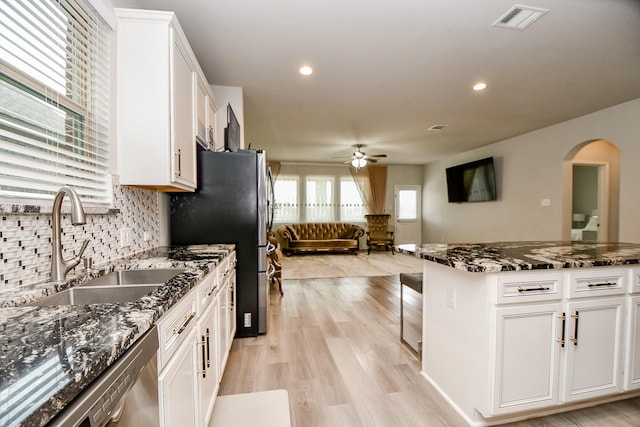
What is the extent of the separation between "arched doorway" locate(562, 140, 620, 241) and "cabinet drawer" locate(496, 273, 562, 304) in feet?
13.6

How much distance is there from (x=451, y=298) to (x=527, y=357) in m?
0.45

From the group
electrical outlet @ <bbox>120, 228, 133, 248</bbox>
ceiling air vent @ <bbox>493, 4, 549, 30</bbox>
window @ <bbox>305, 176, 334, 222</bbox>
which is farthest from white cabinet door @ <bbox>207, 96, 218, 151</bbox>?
window @ <bbox>305, 176, 334, 222</bbox>

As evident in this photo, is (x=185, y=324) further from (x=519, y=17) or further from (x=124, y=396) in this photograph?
(x=519, y=17)

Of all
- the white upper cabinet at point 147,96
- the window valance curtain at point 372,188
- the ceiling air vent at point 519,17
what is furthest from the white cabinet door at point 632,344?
the window valance curtain at point 372,188

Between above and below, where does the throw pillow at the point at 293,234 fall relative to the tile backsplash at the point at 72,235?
below

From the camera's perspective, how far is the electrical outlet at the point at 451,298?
1684 mm

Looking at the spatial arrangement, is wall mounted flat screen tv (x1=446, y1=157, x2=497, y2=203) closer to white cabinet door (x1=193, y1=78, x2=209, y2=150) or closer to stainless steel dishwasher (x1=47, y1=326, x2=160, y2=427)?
white cabinet door (x1=193, y1=78, x2=209, y2=150)

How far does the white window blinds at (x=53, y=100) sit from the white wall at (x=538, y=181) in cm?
579

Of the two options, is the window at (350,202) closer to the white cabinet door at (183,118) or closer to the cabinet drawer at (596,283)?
the white cabinet door at (183,118)

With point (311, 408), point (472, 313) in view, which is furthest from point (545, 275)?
point (311, 408)

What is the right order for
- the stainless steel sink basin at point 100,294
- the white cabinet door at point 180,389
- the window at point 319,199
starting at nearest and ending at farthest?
the white cabinet door at point 180,389, the stainless steel sink basin at point 100,294, the window at point 319,199

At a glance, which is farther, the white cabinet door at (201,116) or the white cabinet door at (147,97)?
the white cabinet door at (201,116)

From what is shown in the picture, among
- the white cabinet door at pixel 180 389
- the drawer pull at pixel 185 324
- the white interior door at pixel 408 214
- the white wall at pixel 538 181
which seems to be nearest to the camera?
the white cabinet door at pixel 180 389

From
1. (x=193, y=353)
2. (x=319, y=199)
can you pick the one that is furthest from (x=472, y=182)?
(x=193, y=353)
